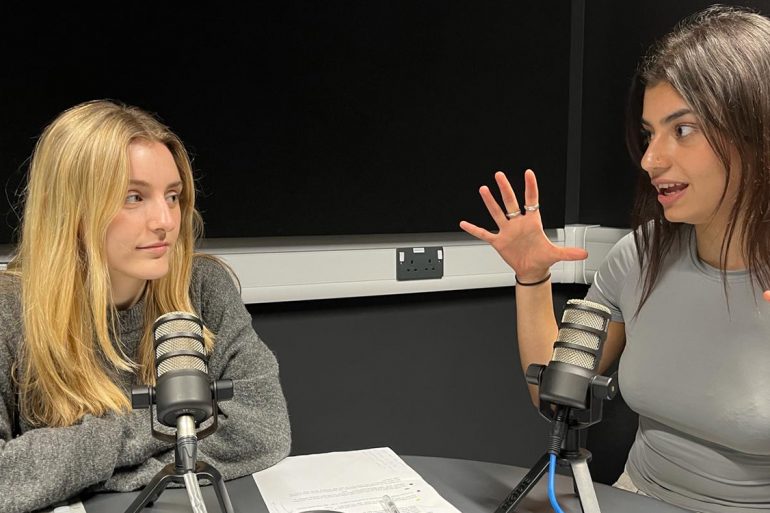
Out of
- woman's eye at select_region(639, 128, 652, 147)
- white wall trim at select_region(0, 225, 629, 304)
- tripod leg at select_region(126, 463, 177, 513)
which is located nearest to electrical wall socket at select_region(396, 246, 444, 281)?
white wall trim at select_region(0, 225, 629, 304)

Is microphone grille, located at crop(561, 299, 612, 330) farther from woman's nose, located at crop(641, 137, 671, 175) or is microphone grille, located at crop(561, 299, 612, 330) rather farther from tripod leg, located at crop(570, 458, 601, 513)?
woman's nose, located at crop(641, 137, 671, 175)

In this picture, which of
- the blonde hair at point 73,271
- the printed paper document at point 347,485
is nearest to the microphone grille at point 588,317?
Result: the printed paper document at point 347,485

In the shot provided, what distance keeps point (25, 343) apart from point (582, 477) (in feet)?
3.57

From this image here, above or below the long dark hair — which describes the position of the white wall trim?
below

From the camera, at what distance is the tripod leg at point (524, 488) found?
4.31 ft

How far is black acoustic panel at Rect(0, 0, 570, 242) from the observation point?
201 centimetres

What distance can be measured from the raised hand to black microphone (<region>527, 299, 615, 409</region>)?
44 centimetres

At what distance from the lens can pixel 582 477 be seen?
127 cm

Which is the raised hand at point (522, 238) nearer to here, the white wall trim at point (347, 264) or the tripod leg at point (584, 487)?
the tripod leg at point (584, 487)

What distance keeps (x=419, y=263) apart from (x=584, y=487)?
1362 mm

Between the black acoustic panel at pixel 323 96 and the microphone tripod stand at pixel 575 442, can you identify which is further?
the black acoustic panel at pixel 323 96

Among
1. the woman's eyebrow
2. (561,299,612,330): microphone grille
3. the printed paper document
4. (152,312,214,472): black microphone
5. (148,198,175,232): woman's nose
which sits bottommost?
the printed paper document

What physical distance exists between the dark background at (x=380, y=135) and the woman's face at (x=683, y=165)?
97cm

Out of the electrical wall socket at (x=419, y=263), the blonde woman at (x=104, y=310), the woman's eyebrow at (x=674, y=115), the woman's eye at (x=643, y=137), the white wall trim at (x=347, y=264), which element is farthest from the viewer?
the electrical wall socket at (x=419, y=263)
